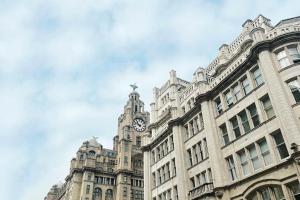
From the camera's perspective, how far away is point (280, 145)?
2664 centimetres

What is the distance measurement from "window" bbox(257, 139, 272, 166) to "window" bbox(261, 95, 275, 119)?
8.18 feet

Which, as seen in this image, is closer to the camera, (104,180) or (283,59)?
(283,59)

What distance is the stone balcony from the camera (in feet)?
104

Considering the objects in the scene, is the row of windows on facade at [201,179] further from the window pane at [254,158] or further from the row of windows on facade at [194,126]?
the window pane at [254,158]

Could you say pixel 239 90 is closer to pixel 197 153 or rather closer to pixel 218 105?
pixel 218 105

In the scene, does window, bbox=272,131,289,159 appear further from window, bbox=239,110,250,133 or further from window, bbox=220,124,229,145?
window, bbox=220,124,229,145

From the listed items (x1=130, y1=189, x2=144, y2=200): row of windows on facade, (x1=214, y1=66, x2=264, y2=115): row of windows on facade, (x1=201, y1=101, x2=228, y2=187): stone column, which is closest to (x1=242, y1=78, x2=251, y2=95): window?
(x1=214, y1=66, x2=264, y2=115): row of windows on facade

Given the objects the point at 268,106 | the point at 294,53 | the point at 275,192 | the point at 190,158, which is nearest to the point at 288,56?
the point at 294,53

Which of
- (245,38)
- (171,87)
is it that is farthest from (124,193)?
(245,38)

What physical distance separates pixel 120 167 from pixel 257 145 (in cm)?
5649

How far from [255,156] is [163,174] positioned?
17323mm

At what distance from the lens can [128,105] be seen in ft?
307

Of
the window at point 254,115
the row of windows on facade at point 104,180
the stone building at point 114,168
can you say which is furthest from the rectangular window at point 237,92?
the row of windows on facade at point 104,180

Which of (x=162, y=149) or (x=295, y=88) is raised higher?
(x=162, y=149)
